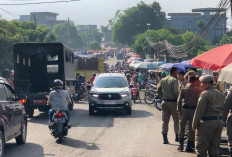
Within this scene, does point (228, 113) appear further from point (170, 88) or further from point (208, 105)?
point (170, 88)

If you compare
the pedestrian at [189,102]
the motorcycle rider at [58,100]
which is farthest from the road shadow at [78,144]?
the pedestrian at [189,102]

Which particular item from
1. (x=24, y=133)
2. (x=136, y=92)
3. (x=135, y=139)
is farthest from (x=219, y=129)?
(x=136, y=92)

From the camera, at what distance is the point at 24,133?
42.7ft

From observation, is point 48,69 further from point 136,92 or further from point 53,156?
point 53,156

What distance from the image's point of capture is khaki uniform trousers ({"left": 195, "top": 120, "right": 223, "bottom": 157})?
876 centimetres

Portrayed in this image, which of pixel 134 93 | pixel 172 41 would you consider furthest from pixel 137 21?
pixel 134 93

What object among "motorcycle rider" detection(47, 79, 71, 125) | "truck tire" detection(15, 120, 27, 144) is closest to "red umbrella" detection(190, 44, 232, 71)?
"motorcycle rider" detection(47, 79, 71, 125)

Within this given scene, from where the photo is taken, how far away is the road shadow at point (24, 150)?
11234mm

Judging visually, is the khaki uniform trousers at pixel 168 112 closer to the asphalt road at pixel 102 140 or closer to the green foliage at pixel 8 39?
the asphalt road at pixel 102 140

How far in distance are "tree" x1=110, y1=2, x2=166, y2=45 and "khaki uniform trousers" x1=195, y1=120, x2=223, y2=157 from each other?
4713 inches

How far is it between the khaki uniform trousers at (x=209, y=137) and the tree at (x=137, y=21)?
120 metres

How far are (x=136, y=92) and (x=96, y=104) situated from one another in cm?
878

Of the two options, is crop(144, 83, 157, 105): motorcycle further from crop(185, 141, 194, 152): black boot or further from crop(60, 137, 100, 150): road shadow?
crop(185, 141, 194, 152): black boot

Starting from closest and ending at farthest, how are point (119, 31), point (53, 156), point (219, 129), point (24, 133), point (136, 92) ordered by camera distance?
1. point (219, 129)
2. point (53, 156)
3. point (24, 133)
4. point (136, 92)
5. point (119, 31)
